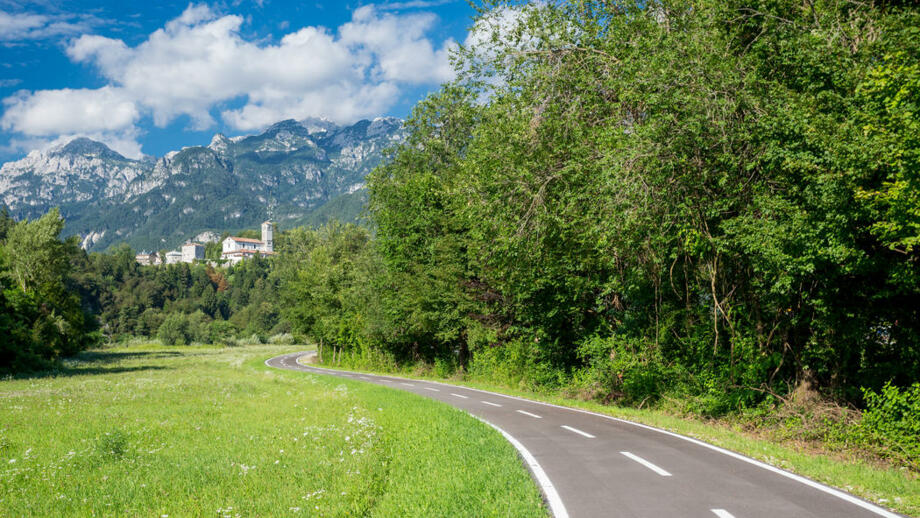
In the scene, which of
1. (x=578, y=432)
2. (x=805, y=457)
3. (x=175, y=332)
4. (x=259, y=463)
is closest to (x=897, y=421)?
(x=805, y=457)

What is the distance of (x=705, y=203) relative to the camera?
12539mm

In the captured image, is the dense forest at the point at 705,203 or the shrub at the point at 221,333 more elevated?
the dense forest at the point at 705,203

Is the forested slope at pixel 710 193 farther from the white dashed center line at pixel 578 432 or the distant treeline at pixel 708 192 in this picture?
the white dashed center line at pixel 578 432

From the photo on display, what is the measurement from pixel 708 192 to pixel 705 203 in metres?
0.27

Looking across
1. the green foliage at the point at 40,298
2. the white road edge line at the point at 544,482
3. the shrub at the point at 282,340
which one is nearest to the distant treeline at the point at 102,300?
the green foliage at the point at 40,298

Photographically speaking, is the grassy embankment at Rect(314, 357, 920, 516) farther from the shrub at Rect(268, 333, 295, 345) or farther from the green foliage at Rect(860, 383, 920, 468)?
the shrub at Rect(268, 333, 295, 345)

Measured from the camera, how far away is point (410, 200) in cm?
3319

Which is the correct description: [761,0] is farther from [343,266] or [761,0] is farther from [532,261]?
[343,266]

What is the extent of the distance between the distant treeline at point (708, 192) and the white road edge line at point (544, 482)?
17.4ft

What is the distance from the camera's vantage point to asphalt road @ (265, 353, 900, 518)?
19.7 feet

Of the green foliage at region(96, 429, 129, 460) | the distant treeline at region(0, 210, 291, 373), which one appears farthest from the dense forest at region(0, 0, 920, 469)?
the distant treeline at region(0, 210, 291, 373)

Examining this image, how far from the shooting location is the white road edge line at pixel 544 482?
607cm

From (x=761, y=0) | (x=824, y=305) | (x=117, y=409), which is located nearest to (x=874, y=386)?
(x=824, y=305)

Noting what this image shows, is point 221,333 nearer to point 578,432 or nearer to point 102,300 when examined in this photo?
point 102,300
